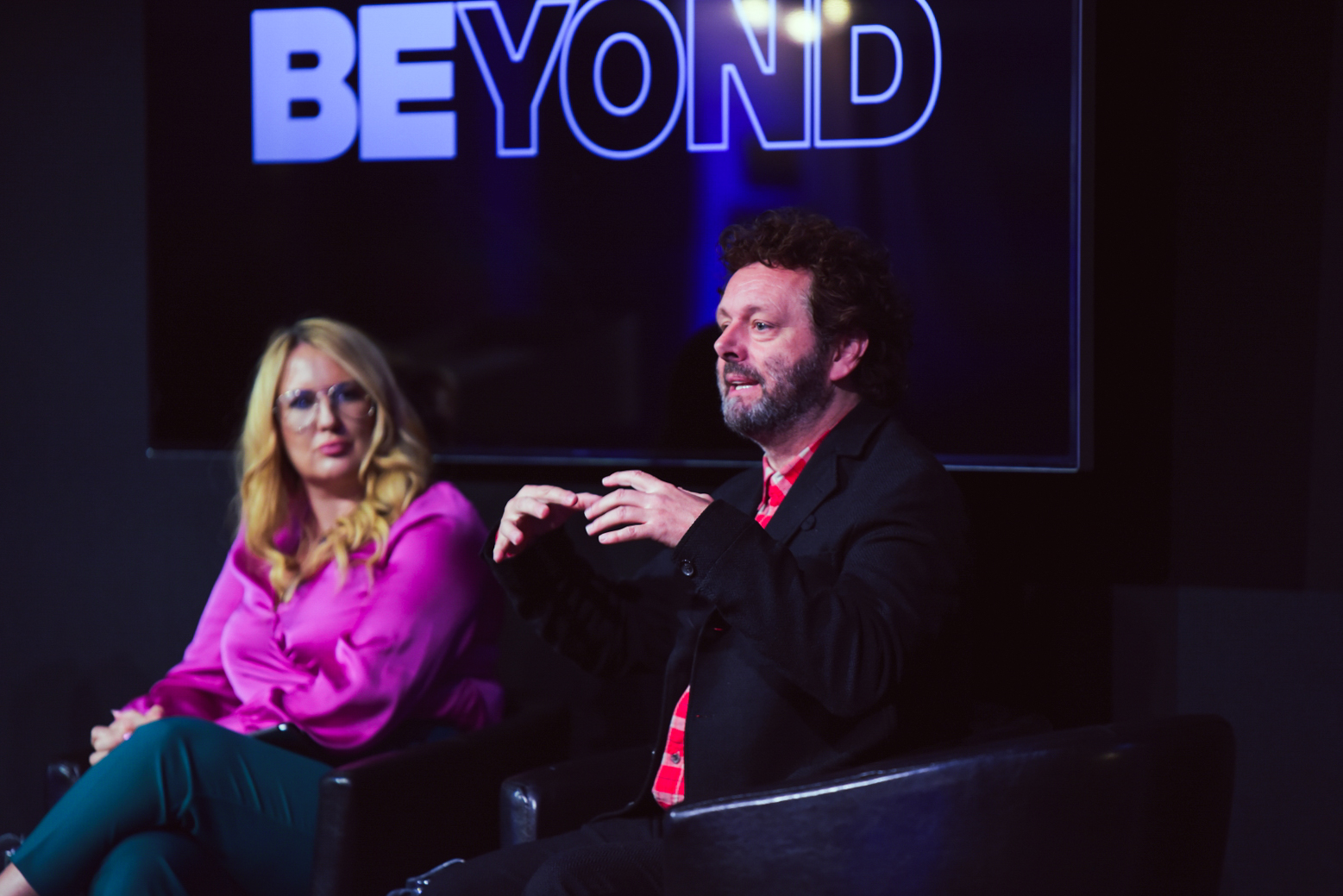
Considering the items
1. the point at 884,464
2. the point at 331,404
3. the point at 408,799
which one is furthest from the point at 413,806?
the point at 884,464

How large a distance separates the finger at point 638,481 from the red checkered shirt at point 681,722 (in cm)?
33

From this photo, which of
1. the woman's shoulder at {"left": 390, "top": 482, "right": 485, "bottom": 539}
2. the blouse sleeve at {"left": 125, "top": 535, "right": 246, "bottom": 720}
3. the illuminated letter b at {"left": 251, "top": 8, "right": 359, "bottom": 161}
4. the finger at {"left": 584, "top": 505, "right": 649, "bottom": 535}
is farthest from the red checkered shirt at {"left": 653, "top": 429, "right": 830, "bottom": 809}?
the illuminated letter b at {"left": 251, "top": 8, "right": 359, "bottom": 161}

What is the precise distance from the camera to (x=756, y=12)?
282 cm

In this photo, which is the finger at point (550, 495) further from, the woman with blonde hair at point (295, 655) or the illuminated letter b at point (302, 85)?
the illuminated letter b at point (302, 85)

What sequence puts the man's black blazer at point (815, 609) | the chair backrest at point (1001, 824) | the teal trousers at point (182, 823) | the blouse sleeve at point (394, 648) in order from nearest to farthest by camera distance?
the chair backrest at point (1001, 824) → the man's black blazer at point (815, 609) → the teal trousers at point (182, 823) → the blouse sleeve at point (394, 648)

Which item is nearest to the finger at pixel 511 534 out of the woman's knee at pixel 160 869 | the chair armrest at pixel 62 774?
the woman's knee at pixel 160 869

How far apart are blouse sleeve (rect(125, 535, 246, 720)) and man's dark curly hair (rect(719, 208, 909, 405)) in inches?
56.7

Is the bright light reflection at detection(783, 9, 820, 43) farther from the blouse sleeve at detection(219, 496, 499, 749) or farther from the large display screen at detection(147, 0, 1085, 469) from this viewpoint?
the blouse sleeve at detection(219, 496, 499, 749)

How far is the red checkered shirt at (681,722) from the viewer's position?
222 centimetres

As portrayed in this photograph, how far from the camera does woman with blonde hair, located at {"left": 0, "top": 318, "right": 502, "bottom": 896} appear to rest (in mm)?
2350

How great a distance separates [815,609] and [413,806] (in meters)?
0.98

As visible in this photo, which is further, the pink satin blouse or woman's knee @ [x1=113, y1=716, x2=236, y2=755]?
the pink satin blouse

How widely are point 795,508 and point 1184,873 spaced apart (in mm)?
815

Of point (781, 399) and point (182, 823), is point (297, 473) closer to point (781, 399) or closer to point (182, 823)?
point (182, 823)
